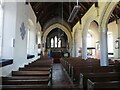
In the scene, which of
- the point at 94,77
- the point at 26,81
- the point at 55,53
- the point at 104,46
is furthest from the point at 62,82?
the point at 55,53

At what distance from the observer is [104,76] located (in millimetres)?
3574

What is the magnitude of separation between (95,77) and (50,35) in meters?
16.5

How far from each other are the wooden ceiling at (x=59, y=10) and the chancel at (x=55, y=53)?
0.10m

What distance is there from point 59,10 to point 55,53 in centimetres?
469

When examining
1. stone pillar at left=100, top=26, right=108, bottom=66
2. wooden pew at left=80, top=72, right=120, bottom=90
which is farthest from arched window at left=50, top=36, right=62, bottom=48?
wooden pew at left=80, top=72, right=120, bottom=90

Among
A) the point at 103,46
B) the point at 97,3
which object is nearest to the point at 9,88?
the point at 103,46

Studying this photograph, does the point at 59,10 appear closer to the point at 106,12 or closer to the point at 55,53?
the point at 55,53

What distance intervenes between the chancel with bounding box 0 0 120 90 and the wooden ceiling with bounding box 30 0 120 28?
96 mm

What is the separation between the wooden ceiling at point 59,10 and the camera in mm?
9852

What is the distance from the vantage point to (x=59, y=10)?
1497 centimetres

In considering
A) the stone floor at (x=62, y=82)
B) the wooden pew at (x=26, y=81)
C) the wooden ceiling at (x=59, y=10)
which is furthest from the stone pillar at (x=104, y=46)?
the wooden pew at (x=26, y=81)

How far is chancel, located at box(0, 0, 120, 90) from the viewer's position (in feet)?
10.8

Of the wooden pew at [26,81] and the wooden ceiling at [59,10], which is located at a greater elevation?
the wooden ceiling at [59,10]

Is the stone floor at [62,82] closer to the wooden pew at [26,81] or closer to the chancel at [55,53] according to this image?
the chancel at [55,53]
